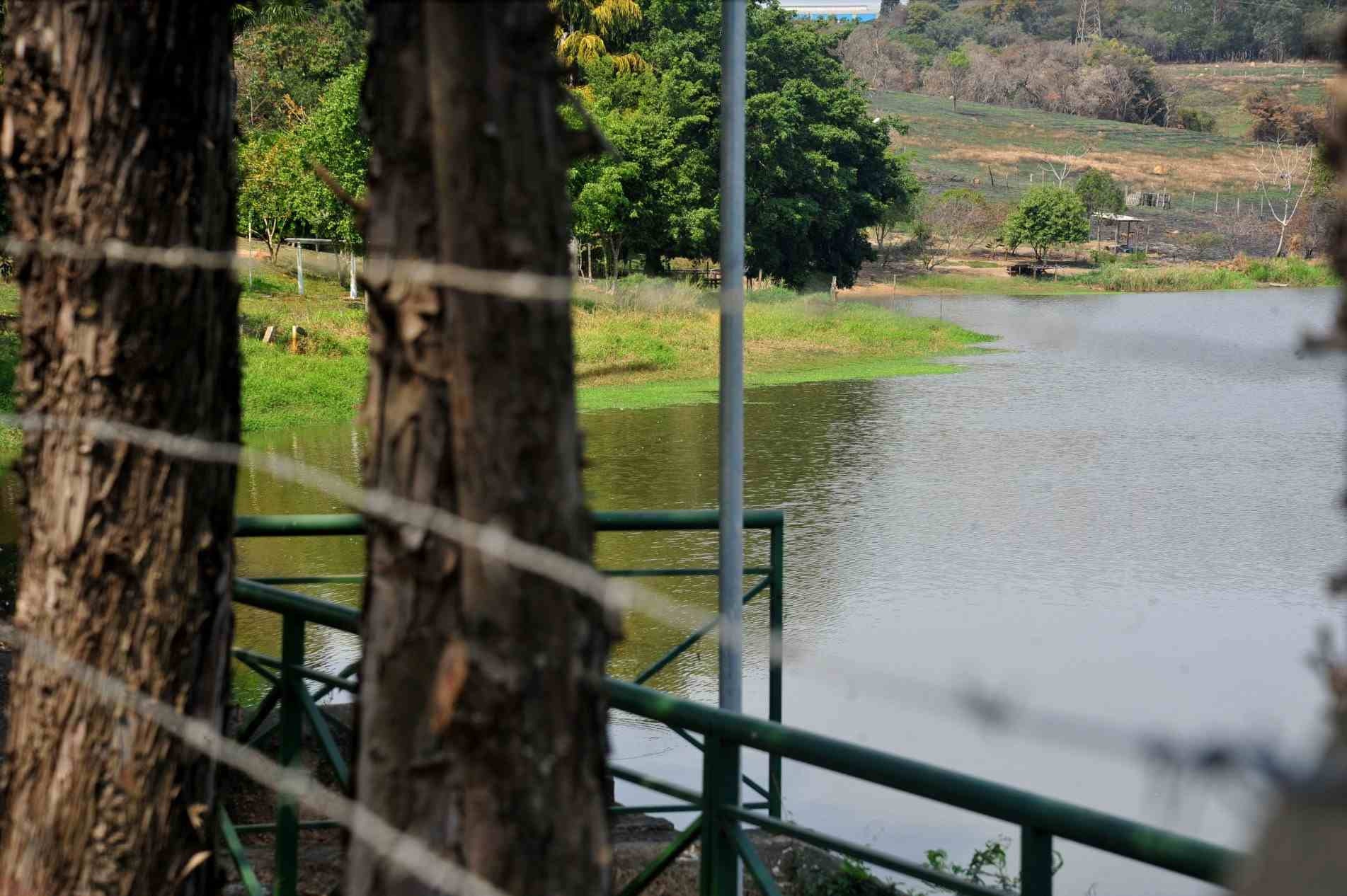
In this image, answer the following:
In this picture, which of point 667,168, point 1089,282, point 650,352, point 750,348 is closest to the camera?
point 650,352

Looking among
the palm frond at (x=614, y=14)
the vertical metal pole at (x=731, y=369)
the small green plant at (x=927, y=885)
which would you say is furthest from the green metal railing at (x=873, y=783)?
the palm frond at (x=614, y=14)

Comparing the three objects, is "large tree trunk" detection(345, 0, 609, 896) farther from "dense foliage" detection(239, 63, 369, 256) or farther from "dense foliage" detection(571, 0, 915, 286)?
"dense foliage" detection(571, 0, 915, 286)

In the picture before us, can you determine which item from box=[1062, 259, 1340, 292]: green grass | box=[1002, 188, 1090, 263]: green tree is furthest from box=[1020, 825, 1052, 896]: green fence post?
box=[1002, 188, 1090, 263]: green tree

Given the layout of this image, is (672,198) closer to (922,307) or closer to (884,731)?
(922,307)

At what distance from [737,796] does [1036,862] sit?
1.72ft

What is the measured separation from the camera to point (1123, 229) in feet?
173

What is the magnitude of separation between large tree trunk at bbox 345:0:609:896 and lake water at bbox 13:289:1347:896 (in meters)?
0.33

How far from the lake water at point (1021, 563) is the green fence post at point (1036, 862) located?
11.7 inches

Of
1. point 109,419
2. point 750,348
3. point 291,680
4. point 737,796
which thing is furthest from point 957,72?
point 109,419

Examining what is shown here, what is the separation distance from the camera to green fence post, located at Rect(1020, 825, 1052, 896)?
1799 mm

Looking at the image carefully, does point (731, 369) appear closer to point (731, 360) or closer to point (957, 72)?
point (731, 360)

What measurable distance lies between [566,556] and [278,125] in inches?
1291

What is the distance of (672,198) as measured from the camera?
29.6 metres

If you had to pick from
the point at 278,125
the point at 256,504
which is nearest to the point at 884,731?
the point at 256,504
